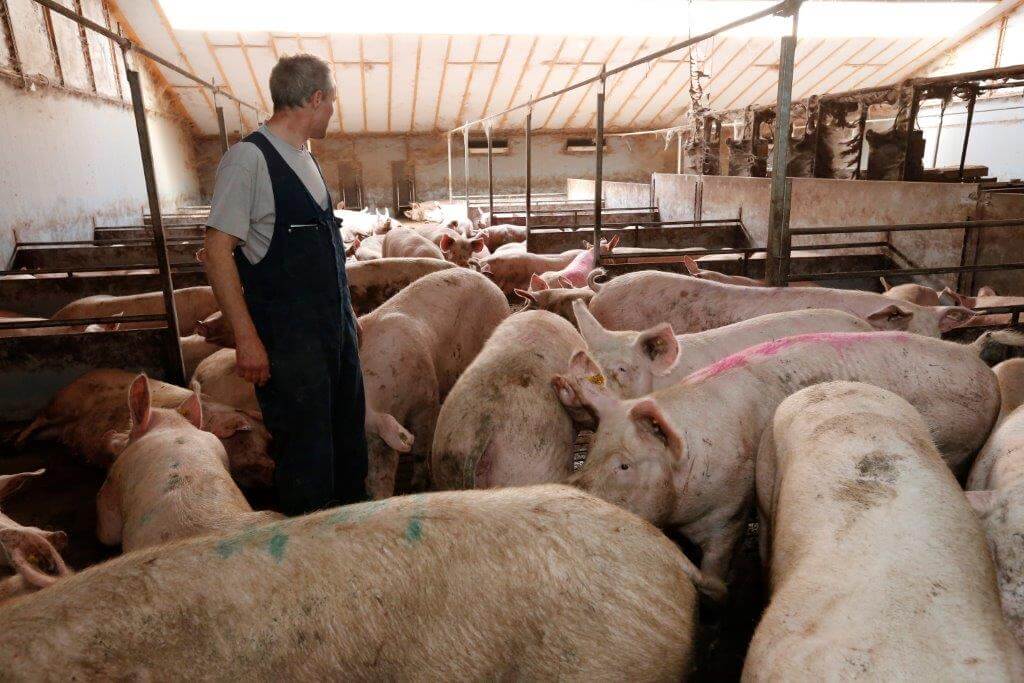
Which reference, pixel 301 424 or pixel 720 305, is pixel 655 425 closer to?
pixel 301 424

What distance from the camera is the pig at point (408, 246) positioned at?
812 centimetres

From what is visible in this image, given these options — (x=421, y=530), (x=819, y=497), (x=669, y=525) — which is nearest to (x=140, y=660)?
(x=421, y=530)

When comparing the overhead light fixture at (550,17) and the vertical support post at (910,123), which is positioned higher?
the overhead light fixture at (550,17)

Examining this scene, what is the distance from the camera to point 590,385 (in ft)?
9.01

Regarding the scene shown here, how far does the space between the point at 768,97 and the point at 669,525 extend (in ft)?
80.2

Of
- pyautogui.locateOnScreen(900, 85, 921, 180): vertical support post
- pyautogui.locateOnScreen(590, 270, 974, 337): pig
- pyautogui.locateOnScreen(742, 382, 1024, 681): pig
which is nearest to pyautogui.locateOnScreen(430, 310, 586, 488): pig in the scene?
pyautogui.locateOnScreen(742, 382, 1024, 681): pig

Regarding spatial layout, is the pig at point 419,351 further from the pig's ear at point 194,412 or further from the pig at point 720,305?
the pig at point 720,305

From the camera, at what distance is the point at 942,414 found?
282 cm

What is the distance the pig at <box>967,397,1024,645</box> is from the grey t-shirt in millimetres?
2618

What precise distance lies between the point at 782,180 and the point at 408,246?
5184mm

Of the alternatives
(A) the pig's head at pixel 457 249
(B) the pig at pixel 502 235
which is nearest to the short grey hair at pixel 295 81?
(A) the pig's head at pixel 457 249

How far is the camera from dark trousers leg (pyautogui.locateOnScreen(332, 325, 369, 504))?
3121 millimetres

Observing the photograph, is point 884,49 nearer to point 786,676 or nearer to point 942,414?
point 942,414

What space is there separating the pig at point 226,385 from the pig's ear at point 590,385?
6.30 feet
